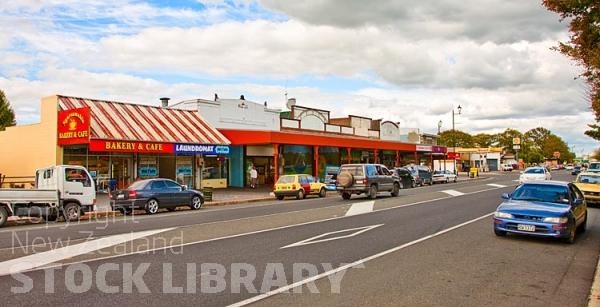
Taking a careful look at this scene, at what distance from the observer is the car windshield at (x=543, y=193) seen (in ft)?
43.2

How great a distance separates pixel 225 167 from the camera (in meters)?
39.0

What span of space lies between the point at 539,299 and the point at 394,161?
5240cm

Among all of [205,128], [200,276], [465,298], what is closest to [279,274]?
[200,276]

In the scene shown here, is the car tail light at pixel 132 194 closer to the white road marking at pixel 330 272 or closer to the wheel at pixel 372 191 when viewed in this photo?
the wheel at pixel 372 191

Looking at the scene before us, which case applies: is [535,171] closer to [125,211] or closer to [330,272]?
[125,211]

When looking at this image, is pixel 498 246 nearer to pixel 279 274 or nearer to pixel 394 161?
pixel 279 274

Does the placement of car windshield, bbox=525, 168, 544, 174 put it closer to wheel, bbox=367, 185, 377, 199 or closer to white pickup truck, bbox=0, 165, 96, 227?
wheel, bbox=367, 185, 377, 199

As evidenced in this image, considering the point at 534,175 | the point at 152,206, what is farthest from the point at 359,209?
the point at 534,175

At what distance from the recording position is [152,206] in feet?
71.1

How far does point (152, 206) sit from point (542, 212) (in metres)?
15.0

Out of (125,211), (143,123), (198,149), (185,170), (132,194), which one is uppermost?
(143,123)

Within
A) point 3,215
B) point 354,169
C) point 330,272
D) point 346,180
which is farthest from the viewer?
point 354,169

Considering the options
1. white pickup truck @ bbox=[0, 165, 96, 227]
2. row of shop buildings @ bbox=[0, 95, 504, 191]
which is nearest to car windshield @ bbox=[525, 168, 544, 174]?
row of shop buildings @ bbox=[0, 95, 504, 191]

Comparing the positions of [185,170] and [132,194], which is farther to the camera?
[185,170]
